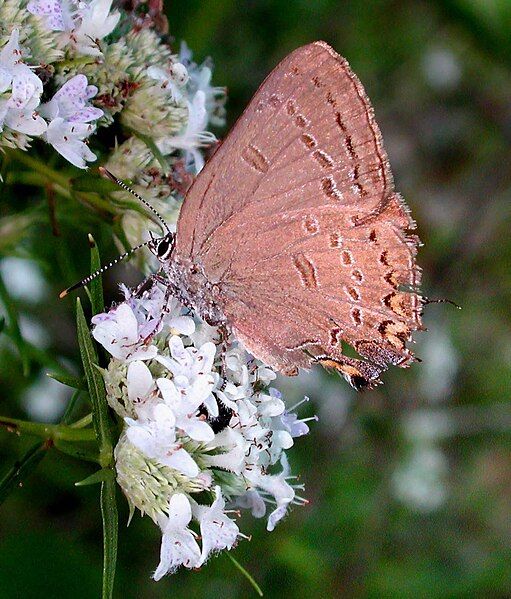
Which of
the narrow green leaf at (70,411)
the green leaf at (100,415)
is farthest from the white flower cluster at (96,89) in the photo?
the narrow green leaf at (70,411)

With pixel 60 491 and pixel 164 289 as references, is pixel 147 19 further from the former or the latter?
pixel 60 491

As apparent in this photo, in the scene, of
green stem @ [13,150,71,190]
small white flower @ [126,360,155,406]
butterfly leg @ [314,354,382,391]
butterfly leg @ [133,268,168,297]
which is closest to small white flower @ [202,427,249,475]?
small white flower @ [126,360,155,406]

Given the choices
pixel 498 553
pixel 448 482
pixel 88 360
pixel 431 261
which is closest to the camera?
pixel 88 360

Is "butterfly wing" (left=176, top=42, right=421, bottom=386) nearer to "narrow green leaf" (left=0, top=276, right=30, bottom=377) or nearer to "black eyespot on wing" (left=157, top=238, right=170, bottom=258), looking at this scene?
"black eyespot on wing" (left=157, top=238, right=170, bottom=258)

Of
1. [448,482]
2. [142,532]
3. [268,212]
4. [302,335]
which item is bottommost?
[448,482]

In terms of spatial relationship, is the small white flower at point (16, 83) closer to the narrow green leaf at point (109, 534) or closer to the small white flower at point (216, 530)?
the narrow green leaf at point (109, 534)

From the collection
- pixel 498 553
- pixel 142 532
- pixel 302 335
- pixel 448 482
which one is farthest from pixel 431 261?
pixel 302 335

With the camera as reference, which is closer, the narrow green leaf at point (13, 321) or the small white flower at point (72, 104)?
the small white flower at point (72, 104)
